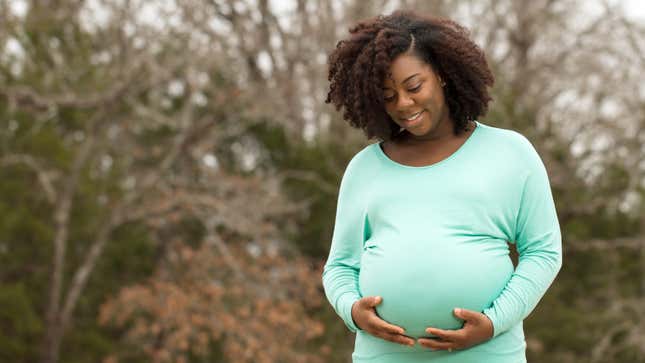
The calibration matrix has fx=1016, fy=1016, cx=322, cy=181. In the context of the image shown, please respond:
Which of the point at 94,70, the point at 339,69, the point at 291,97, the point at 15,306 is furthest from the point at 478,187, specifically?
the point at 291,97

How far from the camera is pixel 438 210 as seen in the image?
2195 millimetres

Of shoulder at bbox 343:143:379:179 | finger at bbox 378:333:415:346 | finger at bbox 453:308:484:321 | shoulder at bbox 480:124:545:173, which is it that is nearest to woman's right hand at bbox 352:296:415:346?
finger at bbox 378:333:415:346

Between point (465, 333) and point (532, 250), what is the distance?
0.81 feet

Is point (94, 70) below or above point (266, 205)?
above

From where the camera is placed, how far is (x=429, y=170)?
2.24 m

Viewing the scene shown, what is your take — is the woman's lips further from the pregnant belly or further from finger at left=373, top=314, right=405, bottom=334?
finger at left=373, top=314, right=405, bottom=334

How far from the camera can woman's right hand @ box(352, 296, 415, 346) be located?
2.18 metres

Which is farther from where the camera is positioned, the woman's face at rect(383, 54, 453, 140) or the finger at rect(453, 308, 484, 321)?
the woman's face at rect(383, 54, 453, 140)

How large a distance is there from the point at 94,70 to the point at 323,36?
286cm

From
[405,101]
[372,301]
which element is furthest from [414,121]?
[372,301]

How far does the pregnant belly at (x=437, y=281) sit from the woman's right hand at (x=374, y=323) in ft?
0.08

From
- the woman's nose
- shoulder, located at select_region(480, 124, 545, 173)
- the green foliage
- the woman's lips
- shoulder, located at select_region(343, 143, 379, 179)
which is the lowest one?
the green foliage

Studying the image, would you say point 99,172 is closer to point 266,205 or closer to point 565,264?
point 266,205

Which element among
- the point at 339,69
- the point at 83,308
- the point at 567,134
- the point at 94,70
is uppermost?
the point at 339,69
